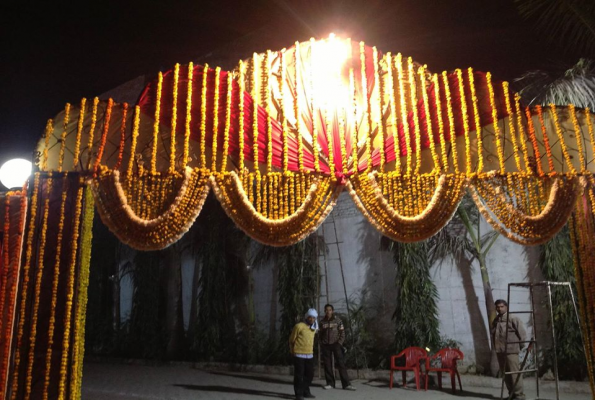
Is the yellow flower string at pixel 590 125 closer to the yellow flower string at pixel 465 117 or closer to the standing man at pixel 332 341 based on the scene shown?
the yellow flower string at pixel 465 117

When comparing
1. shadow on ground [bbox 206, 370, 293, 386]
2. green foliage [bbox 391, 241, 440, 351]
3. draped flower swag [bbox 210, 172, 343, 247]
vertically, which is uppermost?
draped flower swag [bbox 210, 172, 343, 247]

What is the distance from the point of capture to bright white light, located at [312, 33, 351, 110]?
12.7 feet

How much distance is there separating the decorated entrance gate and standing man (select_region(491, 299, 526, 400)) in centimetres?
202

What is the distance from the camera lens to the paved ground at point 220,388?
669cm

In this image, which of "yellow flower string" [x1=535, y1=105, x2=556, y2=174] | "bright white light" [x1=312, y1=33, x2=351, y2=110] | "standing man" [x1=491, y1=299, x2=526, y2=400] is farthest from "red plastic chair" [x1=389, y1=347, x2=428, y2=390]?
"bright white light" [x1=312, y1=33, x2=351, y2=110]

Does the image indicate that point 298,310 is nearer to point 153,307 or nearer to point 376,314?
point 376,314

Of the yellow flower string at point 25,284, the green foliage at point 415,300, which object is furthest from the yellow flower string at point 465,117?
the green foliage at point 415,300

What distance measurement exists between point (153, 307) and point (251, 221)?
360 inches

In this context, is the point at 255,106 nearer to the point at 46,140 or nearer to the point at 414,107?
the point at 414,107

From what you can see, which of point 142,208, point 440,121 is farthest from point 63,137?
point 440,121

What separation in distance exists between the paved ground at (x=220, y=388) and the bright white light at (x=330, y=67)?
14.6ft

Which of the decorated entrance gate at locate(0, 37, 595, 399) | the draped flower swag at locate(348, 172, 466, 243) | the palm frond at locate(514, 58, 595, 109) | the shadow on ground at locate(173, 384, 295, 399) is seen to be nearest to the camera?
the decorated entrance gate at locate(0, 37, 595, 399)

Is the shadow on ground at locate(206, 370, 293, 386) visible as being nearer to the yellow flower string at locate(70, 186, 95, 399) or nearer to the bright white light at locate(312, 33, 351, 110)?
the yellow flower string at locate(70, 186, 95, 399)

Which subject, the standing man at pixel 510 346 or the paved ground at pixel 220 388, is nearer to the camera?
the standing man at pixel 510 346
